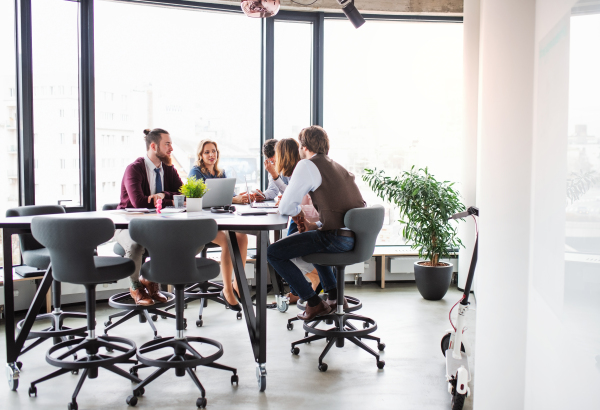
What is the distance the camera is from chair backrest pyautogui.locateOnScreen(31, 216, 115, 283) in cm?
274

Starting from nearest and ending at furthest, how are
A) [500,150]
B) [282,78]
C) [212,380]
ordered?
[500,150] → [212,380] → [282,78]

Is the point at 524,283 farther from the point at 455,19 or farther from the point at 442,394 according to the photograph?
the point at 455,19

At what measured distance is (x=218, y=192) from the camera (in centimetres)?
392

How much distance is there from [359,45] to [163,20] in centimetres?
210

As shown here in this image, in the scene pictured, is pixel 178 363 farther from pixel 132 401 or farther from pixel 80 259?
pixel 80 259

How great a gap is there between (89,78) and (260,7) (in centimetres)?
206

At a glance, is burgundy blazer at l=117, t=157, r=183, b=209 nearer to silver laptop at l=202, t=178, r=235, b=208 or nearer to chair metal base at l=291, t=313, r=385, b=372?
silver laptop at l=202, t=178, r=235, b=208

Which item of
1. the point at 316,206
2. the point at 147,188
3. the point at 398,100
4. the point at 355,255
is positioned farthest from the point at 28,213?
the point at 398,100

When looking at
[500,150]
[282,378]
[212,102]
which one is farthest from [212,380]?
[212,102]

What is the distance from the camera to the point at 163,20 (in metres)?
5.43

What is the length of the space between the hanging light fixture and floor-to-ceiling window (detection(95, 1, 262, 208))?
1683mm

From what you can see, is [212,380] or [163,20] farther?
[163,20]

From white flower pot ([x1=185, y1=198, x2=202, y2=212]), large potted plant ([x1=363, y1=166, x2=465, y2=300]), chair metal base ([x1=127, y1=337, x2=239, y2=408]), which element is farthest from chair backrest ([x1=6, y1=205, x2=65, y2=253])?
large potted plant ([x1=363, y1=166, x2=465, y2=300])

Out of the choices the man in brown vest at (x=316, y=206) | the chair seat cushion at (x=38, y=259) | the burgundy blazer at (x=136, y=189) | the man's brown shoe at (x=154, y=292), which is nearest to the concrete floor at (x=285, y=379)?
the man's brown shoe at (x=154, y=292)
